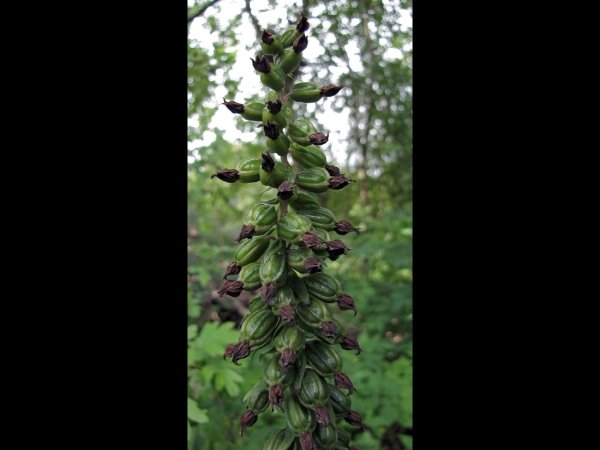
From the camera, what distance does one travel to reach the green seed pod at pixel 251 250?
144cm

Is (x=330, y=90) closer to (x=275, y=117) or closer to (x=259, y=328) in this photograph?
(x=275, y=117)

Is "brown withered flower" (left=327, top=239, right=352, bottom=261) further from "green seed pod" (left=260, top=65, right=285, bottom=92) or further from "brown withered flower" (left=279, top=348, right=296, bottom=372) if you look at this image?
"green seed pod" (left=260, top=65, right=285, bottom=92)

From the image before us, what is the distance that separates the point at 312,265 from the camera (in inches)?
51.1

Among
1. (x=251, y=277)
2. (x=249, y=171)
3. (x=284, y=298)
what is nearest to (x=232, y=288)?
(x=251, y=277)

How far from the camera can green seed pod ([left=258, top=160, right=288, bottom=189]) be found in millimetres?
1371

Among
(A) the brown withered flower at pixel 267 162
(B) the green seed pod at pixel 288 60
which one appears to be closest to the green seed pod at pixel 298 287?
(A) the brown withered flower at pixel 267 162

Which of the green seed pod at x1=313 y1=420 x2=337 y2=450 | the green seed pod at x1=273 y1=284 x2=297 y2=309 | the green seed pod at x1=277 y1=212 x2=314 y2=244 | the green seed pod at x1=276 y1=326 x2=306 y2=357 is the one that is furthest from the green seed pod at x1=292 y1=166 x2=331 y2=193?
the green seed pod at x1=313 y1=420 x2=337 y2=450

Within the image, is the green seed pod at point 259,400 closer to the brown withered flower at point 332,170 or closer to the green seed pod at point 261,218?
the green seed pod at point 261,218

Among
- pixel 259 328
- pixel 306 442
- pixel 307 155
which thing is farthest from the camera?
pixel 307 155

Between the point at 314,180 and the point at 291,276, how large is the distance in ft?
1.04

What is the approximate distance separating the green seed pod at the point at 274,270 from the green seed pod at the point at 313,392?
0.30m

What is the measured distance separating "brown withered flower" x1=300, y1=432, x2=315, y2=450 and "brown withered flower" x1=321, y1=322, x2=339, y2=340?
28 centimetres
